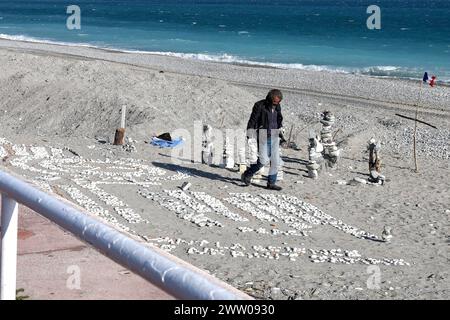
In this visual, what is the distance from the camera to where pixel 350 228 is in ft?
40.2

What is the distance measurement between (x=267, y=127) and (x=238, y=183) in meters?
1.54

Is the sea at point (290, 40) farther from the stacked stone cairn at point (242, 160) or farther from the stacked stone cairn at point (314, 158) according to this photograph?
the stacked stone cairn at point (242, 160)

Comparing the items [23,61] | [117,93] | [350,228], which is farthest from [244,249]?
[23,61]

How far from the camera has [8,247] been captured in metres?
3.82

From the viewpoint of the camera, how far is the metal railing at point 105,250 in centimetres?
252

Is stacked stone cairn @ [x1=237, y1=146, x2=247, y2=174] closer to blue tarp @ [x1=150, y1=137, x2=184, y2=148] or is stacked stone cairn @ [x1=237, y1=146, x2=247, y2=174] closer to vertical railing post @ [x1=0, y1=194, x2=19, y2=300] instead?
blue tarp @ [x1=150, y1=137, x2=184, y2=148]

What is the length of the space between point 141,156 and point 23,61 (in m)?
11.8

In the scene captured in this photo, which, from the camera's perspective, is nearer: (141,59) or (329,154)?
(329,154)

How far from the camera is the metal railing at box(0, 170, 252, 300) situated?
2520mm

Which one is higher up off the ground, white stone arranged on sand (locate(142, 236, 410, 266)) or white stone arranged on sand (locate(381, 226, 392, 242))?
white stone arranged on sand (locate(142, 236, 410, 266))

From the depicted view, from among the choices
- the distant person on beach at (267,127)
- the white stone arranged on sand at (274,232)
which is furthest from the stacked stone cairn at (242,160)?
the white stone arranged on sand at (274,232)

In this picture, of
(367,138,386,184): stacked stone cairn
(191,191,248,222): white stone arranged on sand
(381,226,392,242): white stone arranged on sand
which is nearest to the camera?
(381,226,392,242): white stone arranged on sand

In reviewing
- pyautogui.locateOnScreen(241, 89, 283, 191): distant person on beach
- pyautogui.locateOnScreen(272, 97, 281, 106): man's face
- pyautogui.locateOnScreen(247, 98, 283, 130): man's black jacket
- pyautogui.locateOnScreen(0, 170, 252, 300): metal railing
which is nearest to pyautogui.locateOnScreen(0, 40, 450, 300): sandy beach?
pyautogui.locateOnScreen(0, 170, 252, 300): metal railing

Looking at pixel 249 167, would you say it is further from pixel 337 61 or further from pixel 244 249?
pixel 337 61
